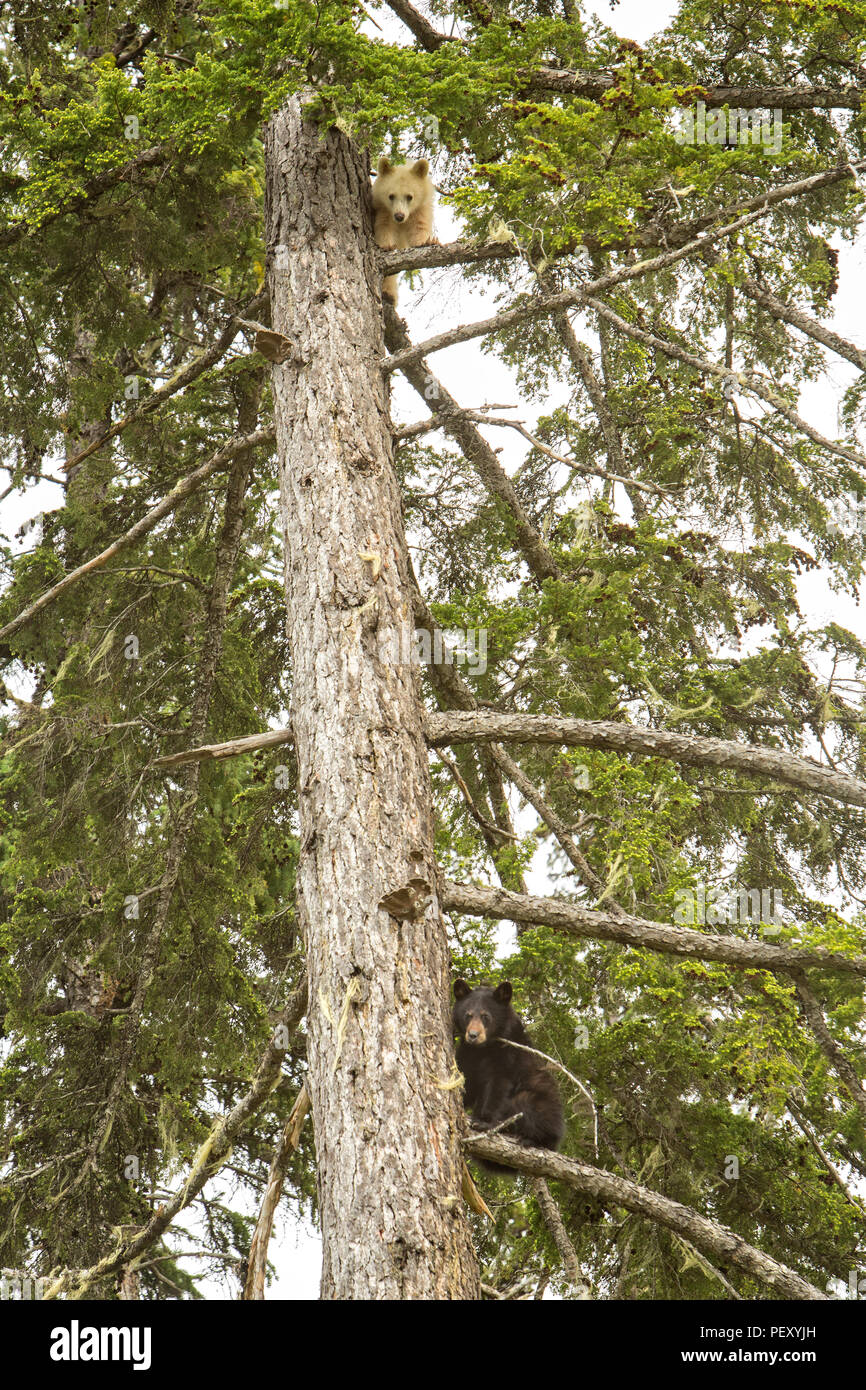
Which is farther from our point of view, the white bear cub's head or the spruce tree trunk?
the white bear cub's head

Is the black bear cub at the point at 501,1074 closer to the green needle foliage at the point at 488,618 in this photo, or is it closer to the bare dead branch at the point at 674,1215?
the green needle foliage at the point at 488,618

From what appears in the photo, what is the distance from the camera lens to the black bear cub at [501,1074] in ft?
18.8

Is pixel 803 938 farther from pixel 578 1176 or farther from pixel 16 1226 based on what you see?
pixel 16 1226

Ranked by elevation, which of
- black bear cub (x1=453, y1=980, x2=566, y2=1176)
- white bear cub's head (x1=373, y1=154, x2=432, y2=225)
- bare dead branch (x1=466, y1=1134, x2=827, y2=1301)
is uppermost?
white bear cub's head (x1=373, y1=154, x2=432, y2=225)

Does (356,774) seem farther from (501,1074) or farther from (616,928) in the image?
(501,1074)

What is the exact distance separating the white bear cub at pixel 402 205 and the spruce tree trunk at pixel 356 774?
33 centimetres

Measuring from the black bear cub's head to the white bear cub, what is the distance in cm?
395

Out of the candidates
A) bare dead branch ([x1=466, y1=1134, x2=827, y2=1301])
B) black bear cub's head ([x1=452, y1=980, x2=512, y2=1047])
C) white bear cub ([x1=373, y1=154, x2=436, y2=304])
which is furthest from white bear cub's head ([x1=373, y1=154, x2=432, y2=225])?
bare dead branch ([x1=466, y1=1134, x2=827, y2=1301])

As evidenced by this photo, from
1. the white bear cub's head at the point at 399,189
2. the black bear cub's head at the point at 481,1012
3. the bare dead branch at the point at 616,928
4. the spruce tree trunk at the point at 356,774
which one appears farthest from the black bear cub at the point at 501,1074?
the white bear cub's head at the point at 399,189

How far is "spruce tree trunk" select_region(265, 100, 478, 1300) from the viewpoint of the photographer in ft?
10.1

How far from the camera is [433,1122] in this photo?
320 cm

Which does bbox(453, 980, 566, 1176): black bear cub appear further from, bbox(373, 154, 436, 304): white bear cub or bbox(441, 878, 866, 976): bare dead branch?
bbox(373, 154, 436, 304): white bear cub
